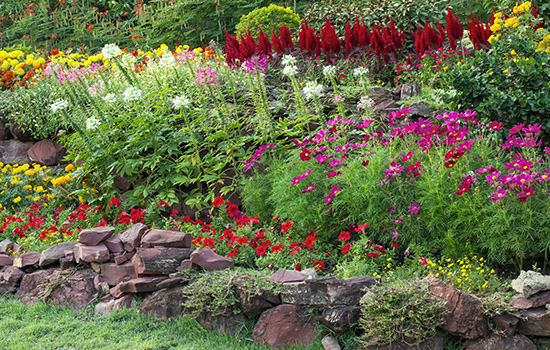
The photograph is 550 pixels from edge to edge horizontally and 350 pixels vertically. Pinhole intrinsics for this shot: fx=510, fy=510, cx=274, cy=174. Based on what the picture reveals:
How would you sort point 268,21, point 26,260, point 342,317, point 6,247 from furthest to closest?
point 268,21 → point 6,247 → point 26,260 → point 342,317

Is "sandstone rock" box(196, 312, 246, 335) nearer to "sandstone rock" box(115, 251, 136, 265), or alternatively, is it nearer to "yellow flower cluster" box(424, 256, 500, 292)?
"sandstone rock" box(115, 251, 136, 265)

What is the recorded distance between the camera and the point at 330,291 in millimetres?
3131

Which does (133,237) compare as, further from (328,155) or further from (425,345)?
(425,345)

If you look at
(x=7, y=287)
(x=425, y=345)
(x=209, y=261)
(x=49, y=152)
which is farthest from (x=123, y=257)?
(x=49, y=152)

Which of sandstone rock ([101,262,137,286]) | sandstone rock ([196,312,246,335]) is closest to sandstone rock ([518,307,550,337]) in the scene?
sandstone rock ([196,312,246,335])

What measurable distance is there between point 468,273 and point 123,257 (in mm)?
2619

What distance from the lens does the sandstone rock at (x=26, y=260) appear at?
455cm

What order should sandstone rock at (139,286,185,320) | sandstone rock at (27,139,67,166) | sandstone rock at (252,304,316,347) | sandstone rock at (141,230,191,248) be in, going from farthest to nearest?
sandstone rock at (27,139,67,166)
sandstone rock at (141,230,191,248)
sandstone rock at (139,286,185,320)
sandstone rock at (252,304,316,347)

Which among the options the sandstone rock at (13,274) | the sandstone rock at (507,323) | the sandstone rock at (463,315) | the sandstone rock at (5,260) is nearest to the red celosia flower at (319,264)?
the sandstone rock at (463,315)

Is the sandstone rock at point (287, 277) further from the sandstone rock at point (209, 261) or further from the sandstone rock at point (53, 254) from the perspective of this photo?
the sandstone rock at point (53, 254)

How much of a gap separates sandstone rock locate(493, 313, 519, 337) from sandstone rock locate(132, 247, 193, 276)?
2.23 meters

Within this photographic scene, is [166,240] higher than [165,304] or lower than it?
higher

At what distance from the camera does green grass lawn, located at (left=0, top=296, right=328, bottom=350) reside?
3291 mm

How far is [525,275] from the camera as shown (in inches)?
111
